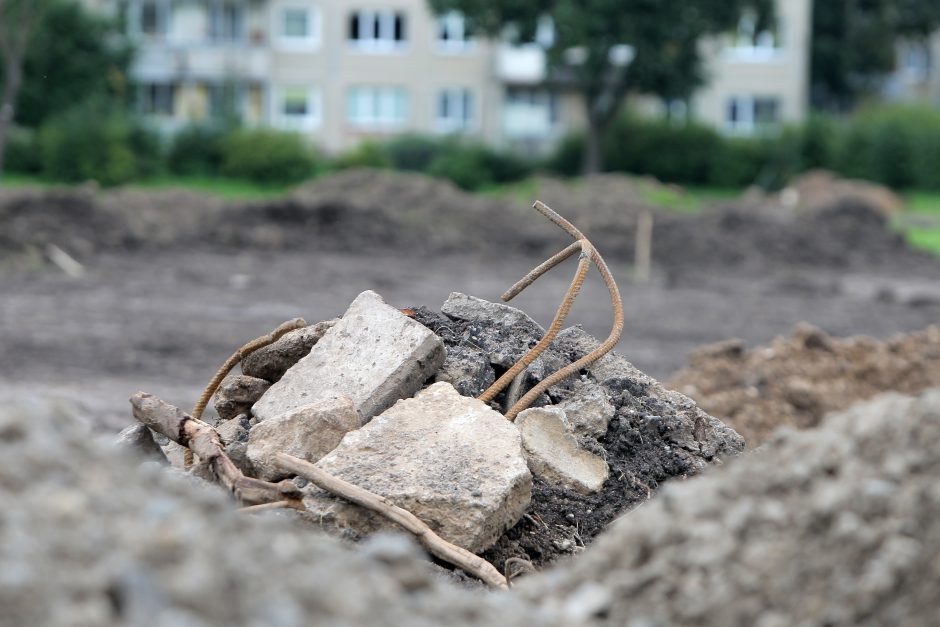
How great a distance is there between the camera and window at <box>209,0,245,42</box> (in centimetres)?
5400

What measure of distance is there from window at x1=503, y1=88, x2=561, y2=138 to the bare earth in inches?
1246

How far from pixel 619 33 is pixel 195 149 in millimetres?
16070

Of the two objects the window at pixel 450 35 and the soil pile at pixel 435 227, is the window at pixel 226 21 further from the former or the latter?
the soil pile at pixel 435 227

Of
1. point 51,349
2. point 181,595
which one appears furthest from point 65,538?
point 51,349

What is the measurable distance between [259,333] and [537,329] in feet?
37.9

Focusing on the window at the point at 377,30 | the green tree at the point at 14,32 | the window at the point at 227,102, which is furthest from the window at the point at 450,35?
the green tree at the point at 14,32

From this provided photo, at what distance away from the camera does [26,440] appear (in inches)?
76.3

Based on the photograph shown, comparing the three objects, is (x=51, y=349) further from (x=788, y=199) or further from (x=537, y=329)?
(x=788, y=199)

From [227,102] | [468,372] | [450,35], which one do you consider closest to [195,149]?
[227,102]

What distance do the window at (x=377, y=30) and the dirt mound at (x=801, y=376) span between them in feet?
150

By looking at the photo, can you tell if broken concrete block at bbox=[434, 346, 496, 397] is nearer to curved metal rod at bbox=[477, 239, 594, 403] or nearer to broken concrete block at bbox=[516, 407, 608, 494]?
curved metal rod at bbox=[477, 239, 594, 403]

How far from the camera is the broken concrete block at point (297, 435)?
3.53 metres

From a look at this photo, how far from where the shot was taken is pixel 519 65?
55.0 m

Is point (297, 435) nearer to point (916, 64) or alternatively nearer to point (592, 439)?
point (592, 439)
